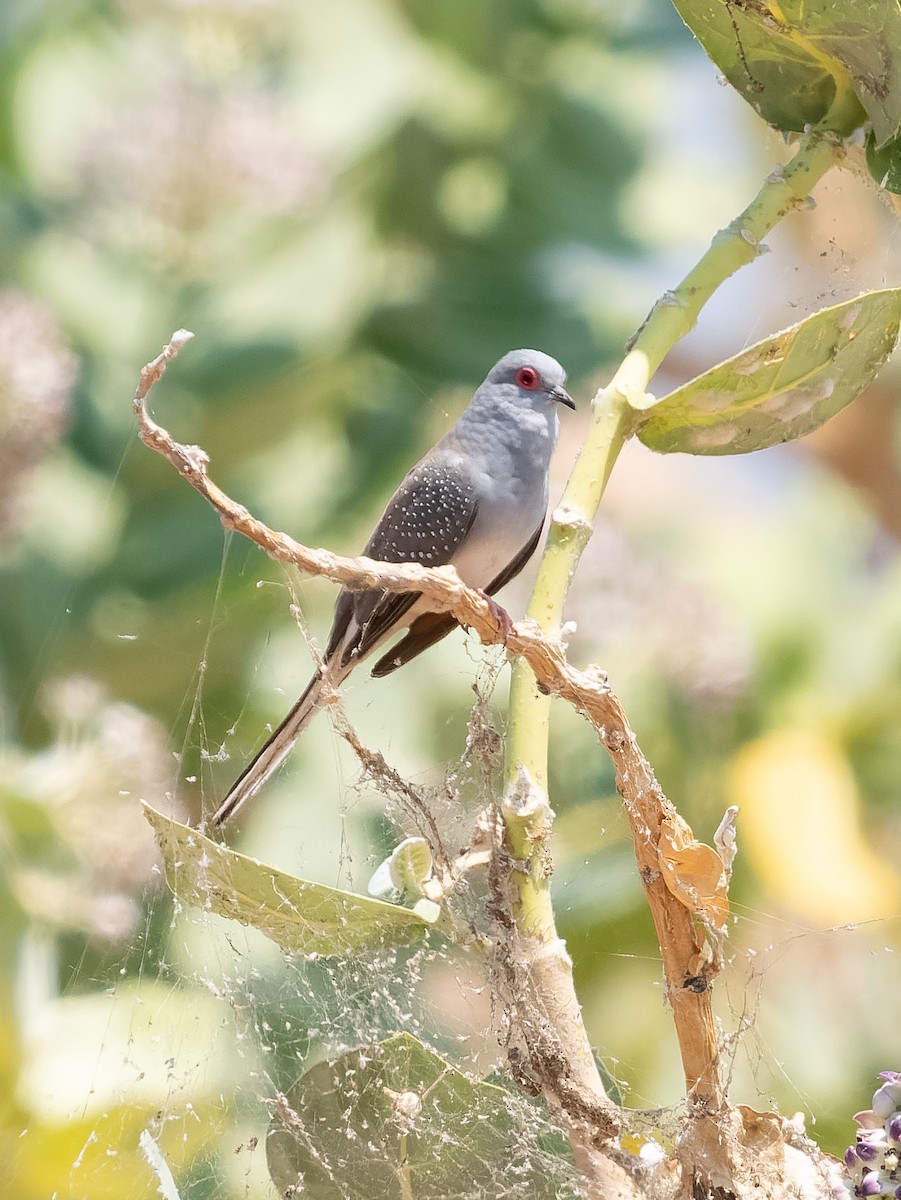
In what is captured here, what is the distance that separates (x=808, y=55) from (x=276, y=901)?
17.0 inches

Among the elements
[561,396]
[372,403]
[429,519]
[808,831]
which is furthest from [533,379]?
[808,831]

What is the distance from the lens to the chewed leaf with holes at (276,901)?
448 mm

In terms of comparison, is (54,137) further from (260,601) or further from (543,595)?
(543,595)

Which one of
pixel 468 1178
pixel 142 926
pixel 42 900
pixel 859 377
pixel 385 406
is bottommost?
pixel 468 1178

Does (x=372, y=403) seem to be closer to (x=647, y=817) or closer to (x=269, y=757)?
(x=269, y=757)

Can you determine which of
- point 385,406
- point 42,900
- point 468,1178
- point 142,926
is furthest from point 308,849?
point 385,406

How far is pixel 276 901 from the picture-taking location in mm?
462

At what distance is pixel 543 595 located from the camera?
1.47 feet

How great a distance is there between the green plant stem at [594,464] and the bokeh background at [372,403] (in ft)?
0.85

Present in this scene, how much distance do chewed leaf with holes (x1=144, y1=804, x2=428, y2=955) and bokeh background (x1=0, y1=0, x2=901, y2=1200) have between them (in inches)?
11.6

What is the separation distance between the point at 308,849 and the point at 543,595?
281mm

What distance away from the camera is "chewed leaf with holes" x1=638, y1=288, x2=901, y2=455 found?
1.49 feet

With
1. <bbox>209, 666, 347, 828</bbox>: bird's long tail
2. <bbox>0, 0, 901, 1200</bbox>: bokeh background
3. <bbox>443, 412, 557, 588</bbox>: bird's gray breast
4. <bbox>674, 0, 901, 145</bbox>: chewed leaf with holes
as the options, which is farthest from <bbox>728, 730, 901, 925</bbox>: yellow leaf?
<bbox>674, 0, 901, 145</bbox>: chewed leaf with holes

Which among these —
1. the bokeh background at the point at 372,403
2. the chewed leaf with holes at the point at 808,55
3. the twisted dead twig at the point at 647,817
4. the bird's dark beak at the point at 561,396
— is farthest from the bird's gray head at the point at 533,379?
the twisted dead twig at the point at 647,817
